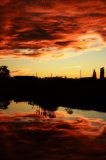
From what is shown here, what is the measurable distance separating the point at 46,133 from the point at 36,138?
80.6 inches

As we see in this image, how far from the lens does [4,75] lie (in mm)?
160125

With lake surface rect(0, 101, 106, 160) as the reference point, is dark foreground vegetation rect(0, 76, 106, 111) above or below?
above

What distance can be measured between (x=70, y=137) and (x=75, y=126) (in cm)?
488

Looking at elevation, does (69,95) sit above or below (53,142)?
above

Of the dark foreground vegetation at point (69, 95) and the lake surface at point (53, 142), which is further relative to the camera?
the dark foreground vegetation at point (69, 95)

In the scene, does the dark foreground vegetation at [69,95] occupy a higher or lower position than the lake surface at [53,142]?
higher

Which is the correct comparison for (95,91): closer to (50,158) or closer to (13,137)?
(13,137)

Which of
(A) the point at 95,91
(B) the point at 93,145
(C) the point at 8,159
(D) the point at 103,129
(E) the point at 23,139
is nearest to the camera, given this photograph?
(C) the point at 8,159

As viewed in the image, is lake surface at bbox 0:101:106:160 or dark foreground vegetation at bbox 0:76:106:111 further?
dark foreground vegetation at bbox 0:76:106:111

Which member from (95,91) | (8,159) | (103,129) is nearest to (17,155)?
(8,159)

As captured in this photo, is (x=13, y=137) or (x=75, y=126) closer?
(x=13, y=137)

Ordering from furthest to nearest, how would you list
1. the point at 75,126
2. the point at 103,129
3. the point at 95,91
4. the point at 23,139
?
the point at 95,91 < the point at 75,126 < the point at 103,129 < the point at 23,139

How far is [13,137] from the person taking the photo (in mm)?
19453

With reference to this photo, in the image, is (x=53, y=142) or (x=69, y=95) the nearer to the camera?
(x=53, y=142)
